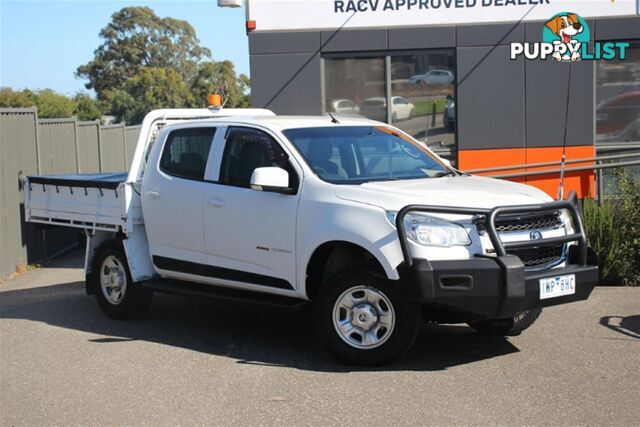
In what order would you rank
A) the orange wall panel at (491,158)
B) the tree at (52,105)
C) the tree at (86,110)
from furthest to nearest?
1. the tree at (86,110)
2. the tree at (52,105)
3. the orange wall panel at (491,158)

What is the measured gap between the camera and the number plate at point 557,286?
21.0ft

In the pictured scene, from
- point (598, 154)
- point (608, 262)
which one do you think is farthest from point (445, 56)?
point (608, 262)

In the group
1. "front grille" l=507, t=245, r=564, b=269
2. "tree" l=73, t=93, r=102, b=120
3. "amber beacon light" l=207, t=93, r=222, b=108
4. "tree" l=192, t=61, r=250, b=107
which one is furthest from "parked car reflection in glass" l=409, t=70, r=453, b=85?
"tree" l=192, t=61, r=250, b=107

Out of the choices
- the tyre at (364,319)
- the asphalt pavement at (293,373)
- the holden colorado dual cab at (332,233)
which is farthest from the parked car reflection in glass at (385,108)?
the tyre at (364,319)

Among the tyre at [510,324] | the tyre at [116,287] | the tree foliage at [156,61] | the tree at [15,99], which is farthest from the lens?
the tree foliage at [156,61]

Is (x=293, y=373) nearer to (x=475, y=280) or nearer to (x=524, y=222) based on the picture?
(x=475, y=280)

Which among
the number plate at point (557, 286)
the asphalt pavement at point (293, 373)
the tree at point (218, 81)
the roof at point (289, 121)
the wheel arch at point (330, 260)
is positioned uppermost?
the tree at point (218, 81)

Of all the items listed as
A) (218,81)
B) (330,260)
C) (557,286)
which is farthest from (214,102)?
(218,81)

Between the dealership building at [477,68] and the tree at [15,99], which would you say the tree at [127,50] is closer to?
the tree at [15,99]

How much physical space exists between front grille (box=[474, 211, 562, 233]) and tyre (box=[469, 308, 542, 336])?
91 centimetres

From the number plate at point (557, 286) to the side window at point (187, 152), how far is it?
3.20 m

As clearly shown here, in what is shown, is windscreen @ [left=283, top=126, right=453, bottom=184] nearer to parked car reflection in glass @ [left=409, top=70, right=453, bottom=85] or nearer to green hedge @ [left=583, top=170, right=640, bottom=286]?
green hedge @ [left=583, top=170, right=640, bottom=286]

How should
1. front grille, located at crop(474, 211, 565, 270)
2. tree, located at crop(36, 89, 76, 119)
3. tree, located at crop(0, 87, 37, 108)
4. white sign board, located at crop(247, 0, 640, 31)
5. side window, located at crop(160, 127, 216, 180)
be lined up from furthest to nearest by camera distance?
1. tree, located at crop(36, 89, 76, 119)
2. tree, located at crop(0, 87, 37, 108)
3. white sign board, located at crop(247, 0, 640, 31)
4. side window, located at crop(160, 127, 216, 180)
5. front grille, located at crop(474, 211, 565, 270)

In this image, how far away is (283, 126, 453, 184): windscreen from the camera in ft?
23.8
